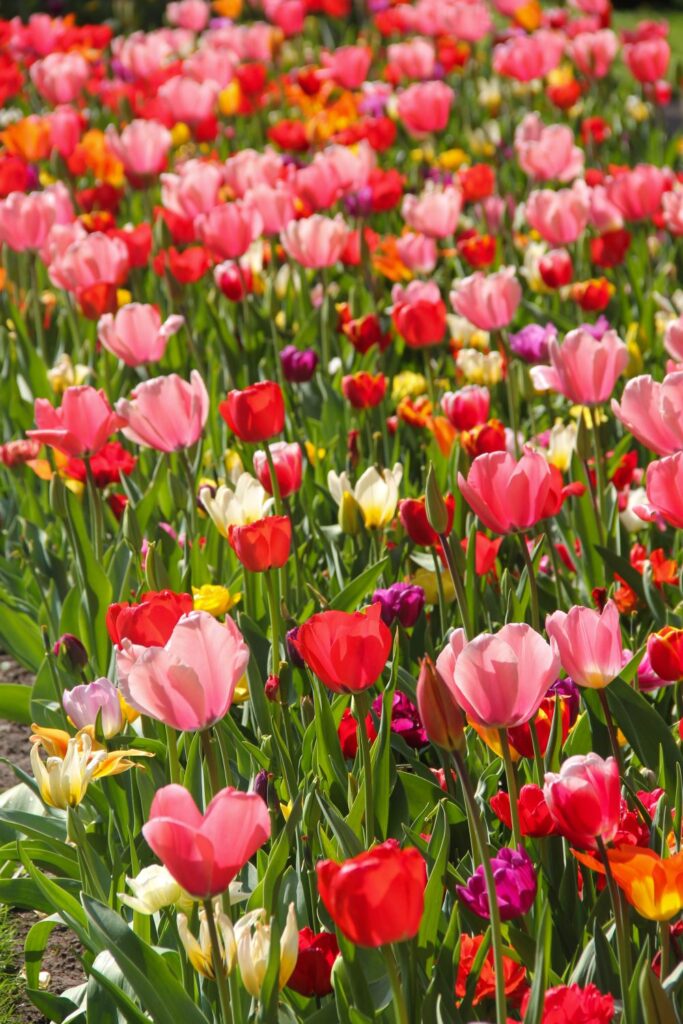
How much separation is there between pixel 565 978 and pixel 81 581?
1135 millimetres

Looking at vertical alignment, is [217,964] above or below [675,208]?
above

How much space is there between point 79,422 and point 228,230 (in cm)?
109

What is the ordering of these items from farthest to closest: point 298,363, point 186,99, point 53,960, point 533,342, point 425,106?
1. point 186,99
2. point 425,106
3. point 533,342
4. point 298,363
5. point 53,960

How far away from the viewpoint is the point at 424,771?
177cm

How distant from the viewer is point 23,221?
11.0 feet

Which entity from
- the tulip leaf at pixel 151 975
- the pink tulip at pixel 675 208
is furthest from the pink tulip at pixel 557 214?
the tulip leaf at pixel 151 975

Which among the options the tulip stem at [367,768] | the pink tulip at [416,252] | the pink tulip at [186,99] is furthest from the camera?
the pink tulip at [186,99]

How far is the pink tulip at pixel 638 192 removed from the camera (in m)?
3.57

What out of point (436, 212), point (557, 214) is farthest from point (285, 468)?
point (436, 212)

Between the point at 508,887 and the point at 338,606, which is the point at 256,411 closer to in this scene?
the point at 338,606

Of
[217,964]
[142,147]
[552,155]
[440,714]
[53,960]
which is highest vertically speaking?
[440,714]

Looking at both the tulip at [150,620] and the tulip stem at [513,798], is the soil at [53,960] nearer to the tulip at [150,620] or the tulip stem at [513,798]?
the tulip at [150,620]

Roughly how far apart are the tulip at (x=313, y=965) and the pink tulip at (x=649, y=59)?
4.43m

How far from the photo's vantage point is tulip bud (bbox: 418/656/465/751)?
131 centimetres
